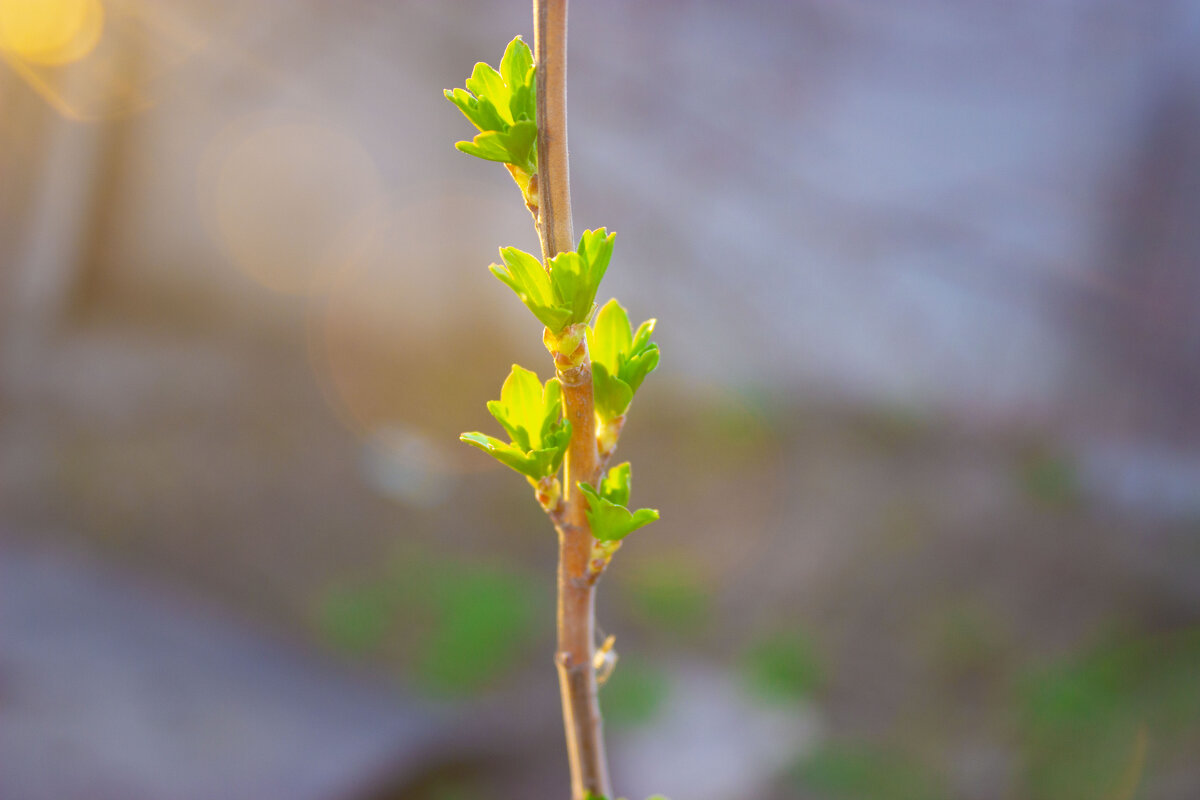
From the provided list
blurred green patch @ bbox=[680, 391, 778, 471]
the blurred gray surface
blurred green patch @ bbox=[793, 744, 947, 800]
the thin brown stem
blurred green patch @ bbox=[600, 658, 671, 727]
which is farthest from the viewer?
blurred green patch @ bbox=[680, 391, 778, 471]

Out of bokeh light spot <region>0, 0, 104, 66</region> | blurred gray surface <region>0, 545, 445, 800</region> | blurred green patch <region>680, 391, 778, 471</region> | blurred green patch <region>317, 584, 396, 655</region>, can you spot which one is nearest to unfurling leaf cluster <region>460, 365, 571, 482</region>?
blurred gray surface <region>0, 545, 445, 800</region>

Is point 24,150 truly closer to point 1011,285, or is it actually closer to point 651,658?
point 651,658

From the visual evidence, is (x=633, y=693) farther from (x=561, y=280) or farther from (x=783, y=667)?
(x=561, y=280)

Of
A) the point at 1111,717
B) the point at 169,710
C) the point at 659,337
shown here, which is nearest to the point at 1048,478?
the point at 1111,717

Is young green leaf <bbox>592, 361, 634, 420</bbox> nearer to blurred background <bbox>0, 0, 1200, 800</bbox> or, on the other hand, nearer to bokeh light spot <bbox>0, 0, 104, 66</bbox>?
blurred background <bbox>0, 0, 1200, 800</bbox>

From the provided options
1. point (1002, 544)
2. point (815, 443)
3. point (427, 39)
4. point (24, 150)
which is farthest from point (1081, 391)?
point (24, 150)
